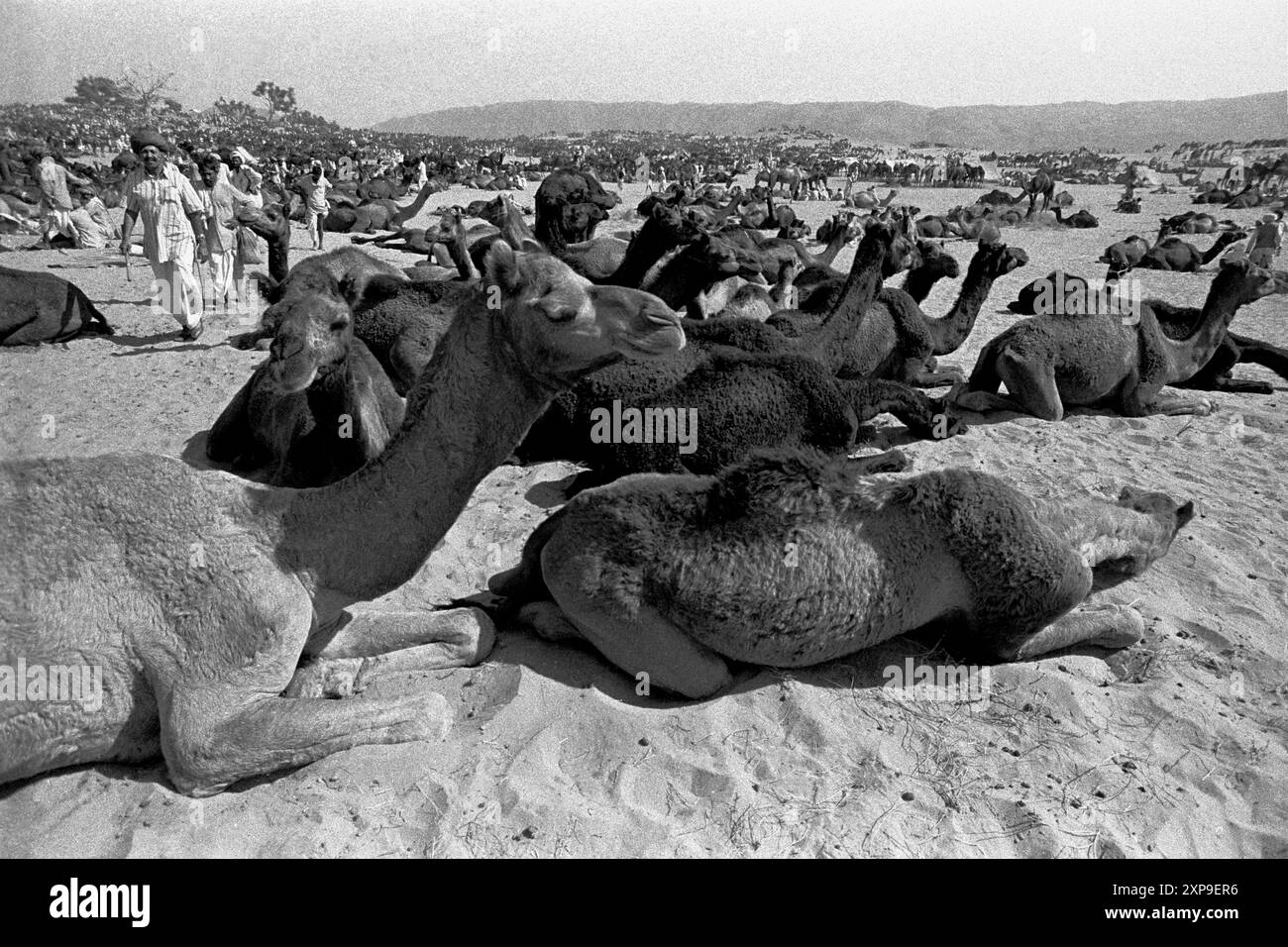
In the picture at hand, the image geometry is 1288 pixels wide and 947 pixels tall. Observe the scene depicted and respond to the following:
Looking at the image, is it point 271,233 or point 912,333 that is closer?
point 912,333

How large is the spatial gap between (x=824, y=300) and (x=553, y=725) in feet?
26.6

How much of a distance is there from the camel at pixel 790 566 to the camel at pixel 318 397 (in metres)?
1.83

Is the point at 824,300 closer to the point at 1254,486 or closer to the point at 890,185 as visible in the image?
the point at 1254,486

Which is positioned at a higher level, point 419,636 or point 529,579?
point 529,579

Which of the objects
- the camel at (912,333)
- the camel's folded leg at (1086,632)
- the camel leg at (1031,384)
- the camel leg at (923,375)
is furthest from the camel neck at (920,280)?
the camel's folded leg at (1086,632)

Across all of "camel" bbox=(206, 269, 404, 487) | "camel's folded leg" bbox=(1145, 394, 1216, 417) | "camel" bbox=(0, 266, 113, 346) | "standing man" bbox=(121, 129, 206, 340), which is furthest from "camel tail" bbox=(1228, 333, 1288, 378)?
"camel" bbox=(0, 266, 113, 346)

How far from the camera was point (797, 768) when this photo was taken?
3859 millimetres

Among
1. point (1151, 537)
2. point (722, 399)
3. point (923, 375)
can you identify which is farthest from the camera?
point (923, 375)

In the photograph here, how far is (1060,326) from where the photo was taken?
8.95 metres

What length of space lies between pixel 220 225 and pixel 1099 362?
11.2 metres

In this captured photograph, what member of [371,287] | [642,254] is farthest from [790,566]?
[642,254]

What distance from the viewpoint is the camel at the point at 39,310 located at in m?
10.4

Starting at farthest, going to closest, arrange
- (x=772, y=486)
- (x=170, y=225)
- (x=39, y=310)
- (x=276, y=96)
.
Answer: (x=276, y=96) < (x=170, y=225) < (x=39, y=310) < (x=772, y=486)

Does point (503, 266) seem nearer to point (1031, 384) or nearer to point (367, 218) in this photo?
point (1031, 384)
